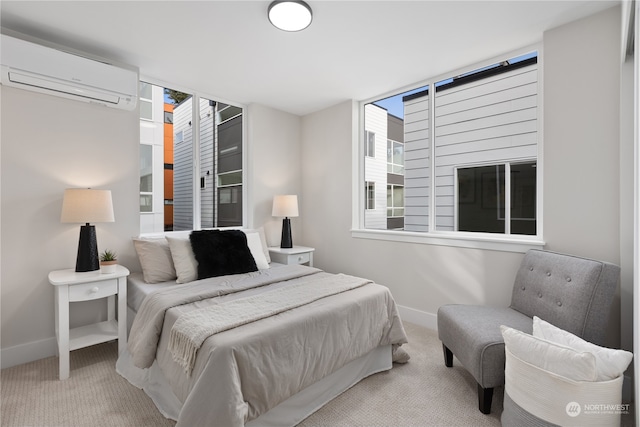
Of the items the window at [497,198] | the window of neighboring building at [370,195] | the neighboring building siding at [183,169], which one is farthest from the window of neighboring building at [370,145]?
the neighboring building siding at [183,169]

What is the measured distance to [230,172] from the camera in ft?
13.5

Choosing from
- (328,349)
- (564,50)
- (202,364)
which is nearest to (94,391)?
(202,364)

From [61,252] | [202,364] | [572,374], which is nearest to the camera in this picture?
[572,374]

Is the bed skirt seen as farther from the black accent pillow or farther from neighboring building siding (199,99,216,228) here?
neighboring building siding (199,99,216,228)

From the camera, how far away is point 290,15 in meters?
2.09

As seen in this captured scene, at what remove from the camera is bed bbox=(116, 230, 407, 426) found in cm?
147

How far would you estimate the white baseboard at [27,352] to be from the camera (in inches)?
92.4

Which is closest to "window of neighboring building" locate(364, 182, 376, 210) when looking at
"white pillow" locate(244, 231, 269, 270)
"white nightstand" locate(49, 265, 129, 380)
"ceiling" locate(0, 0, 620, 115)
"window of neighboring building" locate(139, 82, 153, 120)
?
"ceiling" locate(0, 0, 620, 115)

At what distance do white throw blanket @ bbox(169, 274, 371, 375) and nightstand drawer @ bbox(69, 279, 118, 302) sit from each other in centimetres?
101

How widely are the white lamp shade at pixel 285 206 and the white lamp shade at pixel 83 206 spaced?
187cm

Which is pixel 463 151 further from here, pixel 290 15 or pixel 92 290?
pixel 92 290

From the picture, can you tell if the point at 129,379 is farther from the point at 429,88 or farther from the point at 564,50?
the point at 564,50

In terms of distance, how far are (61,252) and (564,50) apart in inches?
171

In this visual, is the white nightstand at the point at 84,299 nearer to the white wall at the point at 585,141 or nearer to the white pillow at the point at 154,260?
the white pillow at the point at 154,260
